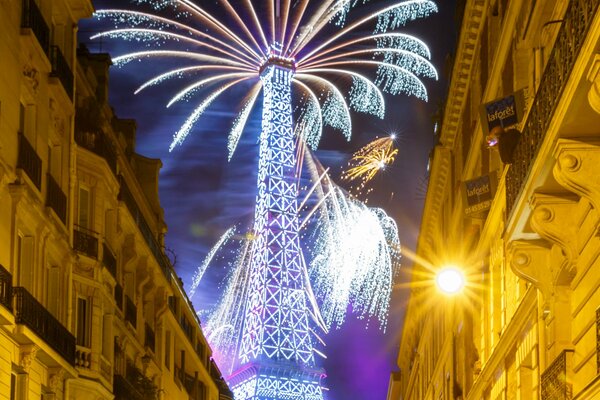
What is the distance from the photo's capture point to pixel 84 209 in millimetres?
43031

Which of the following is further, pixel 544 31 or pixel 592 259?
pixel 544 31

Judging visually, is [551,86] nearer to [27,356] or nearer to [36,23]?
[27,356]

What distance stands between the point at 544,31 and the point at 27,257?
14266 millimetres

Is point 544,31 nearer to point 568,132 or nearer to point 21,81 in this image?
point 568,132

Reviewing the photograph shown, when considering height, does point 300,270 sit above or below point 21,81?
above

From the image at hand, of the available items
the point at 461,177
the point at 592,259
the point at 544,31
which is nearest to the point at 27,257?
the point at 544,31

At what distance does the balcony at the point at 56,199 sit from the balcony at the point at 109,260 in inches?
254

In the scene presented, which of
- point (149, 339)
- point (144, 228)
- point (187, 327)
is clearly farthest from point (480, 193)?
point (187, 327)

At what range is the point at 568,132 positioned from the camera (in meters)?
19.2

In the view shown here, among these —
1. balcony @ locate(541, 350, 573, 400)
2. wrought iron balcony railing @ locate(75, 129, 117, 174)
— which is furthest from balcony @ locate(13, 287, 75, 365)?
balcony @ locate(541, 350, 573, 400)

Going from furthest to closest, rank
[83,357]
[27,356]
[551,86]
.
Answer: [83,357] → [27,356] → [551,86]

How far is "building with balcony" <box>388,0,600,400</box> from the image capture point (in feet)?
62.7

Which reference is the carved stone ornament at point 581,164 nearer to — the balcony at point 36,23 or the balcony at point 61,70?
the balcony at point 36,23

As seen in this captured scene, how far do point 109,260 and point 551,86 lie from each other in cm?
2672
